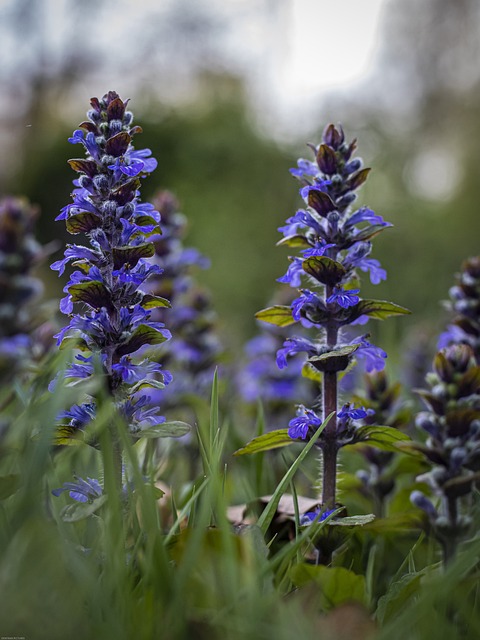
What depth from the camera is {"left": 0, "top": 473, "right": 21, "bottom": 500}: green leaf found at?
4.56ft

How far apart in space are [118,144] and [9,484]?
82 centimetres

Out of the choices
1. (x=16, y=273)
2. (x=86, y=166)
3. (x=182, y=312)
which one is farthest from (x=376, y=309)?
(x=182, y=312)

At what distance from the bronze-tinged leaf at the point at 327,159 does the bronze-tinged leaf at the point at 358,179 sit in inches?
2.1

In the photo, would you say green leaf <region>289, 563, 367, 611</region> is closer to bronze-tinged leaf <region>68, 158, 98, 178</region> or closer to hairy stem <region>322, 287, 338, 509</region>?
hairy stem <region>322, 287, 338, 509</region>

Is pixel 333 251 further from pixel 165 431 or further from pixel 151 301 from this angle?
pixel 165 431

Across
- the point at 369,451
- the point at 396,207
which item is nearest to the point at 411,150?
the point at 396,207

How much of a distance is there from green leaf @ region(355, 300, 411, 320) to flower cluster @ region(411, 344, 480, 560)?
0.74 ft

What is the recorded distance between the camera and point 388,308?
162 cm

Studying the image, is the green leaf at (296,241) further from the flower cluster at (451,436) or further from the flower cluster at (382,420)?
A: the flower cluster at (382,420)

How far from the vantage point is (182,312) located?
3170 mm

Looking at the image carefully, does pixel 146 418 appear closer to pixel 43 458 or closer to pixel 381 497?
pixel 43 458

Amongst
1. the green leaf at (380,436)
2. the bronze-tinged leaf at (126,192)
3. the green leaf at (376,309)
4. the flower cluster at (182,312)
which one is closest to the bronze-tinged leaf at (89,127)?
the bronze-tinged leaf at (126,192)

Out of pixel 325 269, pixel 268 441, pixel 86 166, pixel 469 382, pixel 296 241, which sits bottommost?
pixel 268 441

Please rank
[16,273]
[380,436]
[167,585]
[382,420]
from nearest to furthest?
[167,585], [380,436], [382,420], [16,273]
